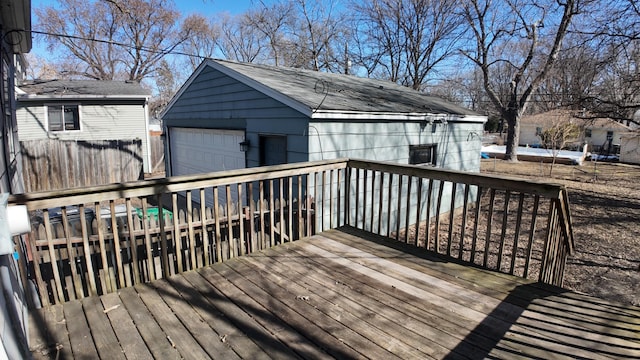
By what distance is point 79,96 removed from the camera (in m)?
13.1

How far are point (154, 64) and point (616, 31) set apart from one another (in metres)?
26.5

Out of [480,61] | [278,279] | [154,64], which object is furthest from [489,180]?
[154,64]

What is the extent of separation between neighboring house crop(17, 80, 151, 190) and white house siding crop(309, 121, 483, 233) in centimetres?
864

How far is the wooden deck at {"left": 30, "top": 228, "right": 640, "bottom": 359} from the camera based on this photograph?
2.16 metres

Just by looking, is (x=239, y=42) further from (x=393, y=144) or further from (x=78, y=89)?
(x=393, y=144)

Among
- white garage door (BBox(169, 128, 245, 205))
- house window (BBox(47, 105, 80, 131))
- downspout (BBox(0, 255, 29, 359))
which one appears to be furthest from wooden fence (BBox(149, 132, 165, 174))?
downspout (BBox(0, 255, 29, 359))

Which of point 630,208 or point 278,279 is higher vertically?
point 278,279

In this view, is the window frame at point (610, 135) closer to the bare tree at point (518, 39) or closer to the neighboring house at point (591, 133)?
the neighboring house at point (591, 133)

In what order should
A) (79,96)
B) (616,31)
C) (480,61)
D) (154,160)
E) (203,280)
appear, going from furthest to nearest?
(480,61), (154,160), (79,96), (616,31), (203,280)

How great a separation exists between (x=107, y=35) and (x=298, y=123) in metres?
23.1

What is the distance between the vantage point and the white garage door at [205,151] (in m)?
7.39

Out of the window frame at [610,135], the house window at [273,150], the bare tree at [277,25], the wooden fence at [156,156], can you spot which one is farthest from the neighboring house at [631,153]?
the wooden fence at [156,156]

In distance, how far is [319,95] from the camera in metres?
6.29

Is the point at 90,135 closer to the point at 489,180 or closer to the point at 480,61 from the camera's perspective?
the point at 489,180
